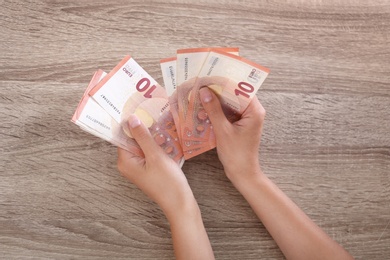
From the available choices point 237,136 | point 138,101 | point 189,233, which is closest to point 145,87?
point 138,101

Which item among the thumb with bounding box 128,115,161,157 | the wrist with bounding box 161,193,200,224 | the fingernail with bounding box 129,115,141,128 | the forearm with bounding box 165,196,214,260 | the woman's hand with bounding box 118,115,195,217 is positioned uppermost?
the fingernail with bounding box 129,115,141,128

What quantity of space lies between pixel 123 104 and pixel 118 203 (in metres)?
0.25

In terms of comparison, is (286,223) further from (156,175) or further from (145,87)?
(145,87)

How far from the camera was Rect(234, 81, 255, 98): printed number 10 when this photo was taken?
88 cm

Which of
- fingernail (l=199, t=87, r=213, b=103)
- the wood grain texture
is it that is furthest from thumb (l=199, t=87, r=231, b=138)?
the wood grain texture

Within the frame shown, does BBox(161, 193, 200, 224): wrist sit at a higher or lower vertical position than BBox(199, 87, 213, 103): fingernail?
lower

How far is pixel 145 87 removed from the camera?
938mm

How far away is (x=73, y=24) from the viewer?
1022 millimetres

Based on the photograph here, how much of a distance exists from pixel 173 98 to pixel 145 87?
72 millimetres

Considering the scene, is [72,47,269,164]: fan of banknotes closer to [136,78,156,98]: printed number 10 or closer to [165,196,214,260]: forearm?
[136,78,156,98]: printed number 10

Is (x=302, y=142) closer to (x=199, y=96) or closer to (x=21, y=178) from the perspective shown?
(x=199, y=96)

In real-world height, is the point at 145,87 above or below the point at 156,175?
above

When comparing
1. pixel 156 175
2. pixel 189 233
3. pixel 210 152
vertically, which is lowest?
pixel 189 233

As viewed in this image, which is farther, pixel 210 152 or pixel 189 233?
pixel 210 152
